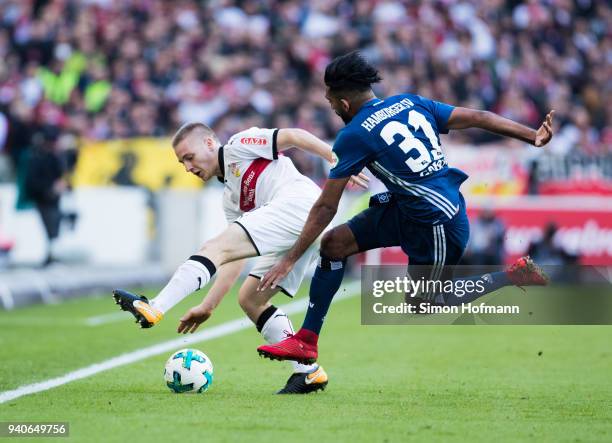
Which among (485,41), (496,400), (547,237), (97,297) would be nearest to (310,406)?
(496,400)

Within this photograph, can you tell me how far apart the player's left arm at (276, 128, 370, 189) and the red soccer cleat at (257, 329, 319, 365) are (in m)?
1.00

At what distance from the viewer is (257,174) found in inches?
303

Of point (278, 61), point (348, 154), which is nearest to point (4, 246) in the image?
point (278, 61)

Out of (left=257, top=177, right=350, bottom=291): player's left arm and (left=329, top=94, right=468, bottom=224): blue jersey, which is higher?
(left=329, top=94, right=468, bottom=224): blue jersey

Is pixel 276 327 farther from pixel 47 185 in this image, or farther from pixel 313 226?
pixel 47 185

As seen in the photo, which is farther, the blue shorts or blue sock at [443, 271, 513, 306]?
blue sock at [443, 271, 513, 306]

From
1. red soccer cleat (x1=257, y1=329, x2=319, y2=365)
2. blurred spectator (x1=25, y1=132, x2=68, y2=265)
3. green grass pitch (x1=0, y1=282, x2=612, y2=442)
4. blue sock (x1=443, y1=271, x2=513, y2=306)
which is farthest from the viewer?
blurred spectator (x1=25, y1=132, x2=68, y2=265)

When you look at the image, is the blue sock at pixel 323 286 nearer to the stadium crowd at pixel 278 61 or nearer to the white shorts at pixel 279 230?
the white shorts at pixel 279 230

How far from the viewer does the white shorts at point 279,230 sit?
7344mm

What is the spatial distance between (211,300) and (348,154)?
4.24 feet

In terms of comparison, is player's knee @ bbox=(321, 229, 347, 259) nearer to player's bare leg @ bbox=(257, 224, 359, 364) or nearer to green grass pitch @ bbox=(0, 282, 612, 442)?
player's bare leg @ bbox=(257, 224, 359, 364)

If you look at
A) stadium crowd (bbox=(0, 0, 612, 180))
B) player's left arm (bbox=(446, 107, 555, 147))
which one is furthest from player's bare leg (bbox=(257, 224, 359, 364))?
stadium crowd (bbox=(0, 0, 612, 180))

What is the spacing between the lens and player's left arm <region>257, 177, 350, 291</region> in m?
6.99

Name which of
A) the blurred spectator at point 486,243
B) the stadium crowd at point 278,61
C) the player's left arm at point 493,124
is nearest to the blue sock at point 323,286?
the player's left arm at point 493,124
